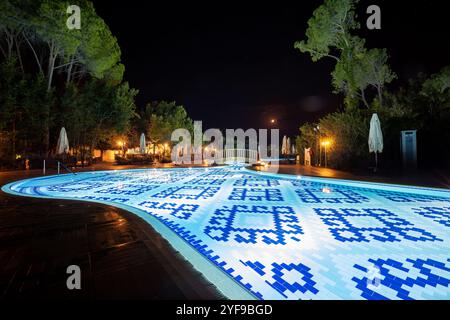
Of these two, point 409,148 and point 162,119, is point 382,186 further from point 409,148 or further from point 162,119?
point 162,119

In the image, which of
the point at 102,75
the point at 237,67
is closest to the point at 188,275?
the point at 102,75

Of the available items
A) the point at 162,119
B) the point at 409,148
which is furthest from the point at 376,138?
the point at 162,119

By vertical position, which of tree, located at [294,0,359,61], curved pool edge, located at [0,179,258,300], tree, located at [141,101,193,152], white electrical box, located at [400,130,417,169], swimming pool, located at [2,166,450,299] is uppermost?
tree, located at [294,0,359,61]

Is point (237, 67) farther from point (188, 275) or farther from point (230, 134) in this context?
point (188, 275)

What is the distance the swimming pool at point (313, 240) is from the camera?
A: 2.49m

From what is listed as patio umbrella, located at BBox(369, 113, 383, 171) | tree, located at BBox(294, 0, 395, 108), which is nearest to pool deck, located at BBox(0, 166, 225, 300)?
patio umbrella, located at BBox(369, 113, 383, 171)

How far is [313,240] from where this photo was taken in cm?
388

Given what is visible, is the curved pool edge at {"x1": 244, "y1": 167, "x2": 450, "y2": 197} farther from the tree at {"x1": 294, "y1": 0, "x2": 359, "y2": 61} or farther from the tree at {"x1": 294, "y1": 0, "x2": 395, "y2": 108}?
the tree at {"x1": 294, "y1": 0, "x2": 359, "y2": 61}

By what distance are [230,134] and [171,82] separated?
18136 millimetres

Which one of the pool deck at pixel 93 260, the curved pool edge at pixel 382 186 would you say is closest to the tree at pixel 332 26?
the curved pool edge at pixel 382 186

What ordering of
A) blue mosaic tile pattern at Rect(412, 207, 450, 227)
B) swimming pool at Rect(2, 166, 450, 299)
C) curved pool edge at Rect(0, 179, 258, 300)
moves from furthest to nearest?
blue mosaic tile pattern at Rect(412, 207, 450, 227) < swimming pool at Rect(2, 166, 450, 299) < curved pool edge at Rect(0, 179, 258, 300)

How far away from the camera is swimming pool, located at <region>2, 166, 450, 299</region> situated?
2.49 meters

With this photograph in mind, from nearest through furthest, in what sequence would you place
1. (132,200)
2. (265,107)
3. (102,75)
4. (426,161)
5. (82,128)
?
(132,200), (426,161), (82,128), (102,75), (265,107)

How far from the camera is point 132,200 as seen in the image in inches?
286
